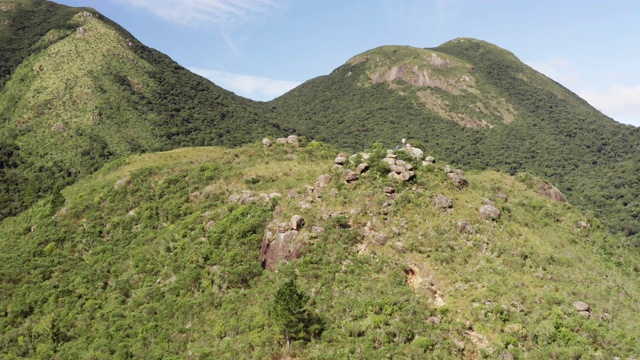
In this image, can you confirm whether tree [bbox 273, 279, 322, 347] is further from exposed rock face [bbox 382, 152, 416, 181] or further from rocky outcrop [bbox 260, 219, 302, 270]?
exposed rock face [bbox 382, 152, 416, 181]

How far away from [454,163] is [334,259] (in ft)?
400

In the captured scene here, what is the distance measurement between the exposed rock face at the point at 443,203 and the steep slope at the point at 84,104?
7345cm

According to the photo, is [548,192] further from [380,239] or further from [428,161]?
[380,239]

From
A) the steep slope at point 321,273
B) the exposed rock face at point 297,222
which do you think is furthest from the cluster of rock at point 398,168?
the exposed rock face at point 297,222

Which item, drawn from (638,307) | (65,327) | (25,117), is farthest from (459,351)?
(25,117)

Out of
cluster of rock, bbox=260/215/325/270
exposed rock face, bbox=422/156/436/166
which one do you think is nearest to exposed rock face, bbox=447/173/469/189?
exposed rock face, bbox=422/156/436/166

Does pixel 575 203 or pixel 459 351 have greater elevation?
pixel 575 203

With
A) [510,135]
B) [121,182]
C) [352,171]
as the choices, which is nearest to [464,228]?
[352,171]

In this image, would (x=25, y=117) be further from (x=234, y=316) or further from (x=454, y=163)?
(x=454, y=163)

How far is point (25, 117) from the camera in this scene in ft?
319

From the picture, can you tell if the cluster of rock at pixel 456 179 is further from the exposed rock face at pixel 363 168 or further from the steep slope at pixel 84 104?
the steep slope at pixel 84 104

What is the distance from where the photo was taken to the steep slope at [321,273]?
23031 millimetres

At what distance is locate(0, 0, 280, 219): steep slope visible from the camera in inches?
3410

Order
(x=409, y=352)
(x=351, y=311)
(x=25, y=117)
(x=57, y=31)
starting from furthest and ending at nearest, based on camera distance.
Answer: (x=57, y=31) < (x=25, y=117) < (x=351, y=311) < (x=409, y=352)
